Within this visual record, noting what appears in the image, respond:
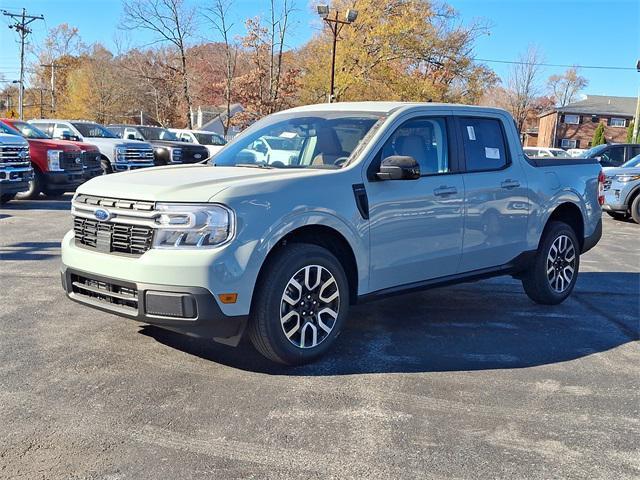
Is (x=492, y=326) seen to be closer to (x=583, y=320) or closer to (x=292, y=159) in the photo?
(x=583, y=320)

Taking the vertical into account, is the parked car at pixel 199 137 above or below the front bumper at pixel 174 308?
above

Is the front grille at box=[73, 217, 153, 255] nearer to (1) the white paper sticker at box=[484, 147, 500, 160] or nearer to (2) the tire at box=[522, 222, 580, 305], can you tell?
(1) the white paper sticker at box=[484, 147, 500, 160]

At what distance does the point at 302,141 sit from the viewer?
5.00 metres

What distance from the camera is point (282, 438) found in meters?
3.23

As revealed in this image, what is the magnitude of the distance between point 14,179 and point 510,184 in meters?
10.2

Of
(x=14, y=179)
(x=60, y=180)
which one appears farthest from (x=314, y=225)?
(x=60, y=180)

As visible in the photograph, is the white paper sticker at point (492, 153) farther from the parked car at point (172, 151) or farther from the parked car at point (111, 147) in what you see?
the parked car at point (172, 151)

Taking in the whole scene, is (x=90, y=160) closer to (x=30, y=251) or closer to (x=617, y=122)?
(x=30, y=251)

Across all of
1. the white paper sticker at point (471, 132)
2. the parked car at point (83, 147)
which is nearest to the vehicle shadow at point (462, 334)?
the white paper sticker at point (471, 132)

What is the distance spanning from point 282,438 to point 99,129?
17.7 meters

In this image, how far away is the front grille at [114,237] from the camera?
387 centimetres

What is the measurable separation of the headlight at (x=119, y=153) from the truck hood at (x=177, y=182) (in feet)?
45.9

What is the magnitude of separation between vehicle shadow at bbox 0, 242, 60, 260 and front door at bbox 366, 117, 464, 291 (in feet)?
16.4

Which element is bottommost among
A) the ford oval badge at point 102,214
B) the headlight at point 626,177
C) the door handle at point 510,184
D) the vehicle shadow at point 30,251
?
the vehicle shadow at point 30,251
